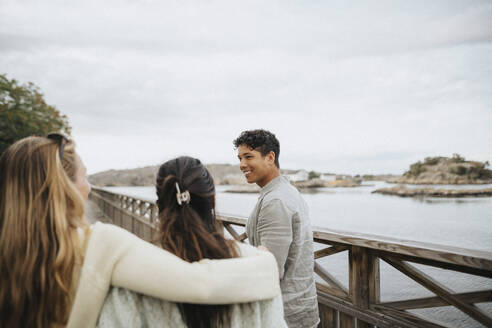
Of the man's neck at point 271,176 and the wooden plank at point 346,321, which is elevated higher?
the man's neck at point 271,176

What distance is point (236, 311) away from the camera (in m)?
1.10

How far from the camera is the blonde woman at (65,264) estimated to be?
36.0 inches

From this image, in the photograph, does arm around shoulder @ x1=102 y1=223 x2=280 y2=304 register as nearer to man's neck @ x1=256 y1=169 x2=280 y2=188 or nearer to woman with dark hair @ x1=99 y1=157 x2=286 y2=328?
woman with dark hair @ x1=99 y1=157 x2=286 y2=328

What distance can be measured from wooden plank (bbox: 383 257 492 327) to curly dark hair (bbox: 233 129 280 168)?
3.45 feet

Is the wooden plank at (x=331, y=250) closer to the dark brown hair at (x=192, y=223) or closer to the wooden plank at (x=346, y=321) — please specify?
the wooden plank at (x=346, y=321)

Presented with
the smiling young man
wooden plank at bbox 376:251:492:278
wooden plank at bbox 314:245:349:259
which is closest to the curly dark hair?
the smiling young man

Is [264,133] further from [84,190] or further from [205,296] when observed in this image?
[205,296]

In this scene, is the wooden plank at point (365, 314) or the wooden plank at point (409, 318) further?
the wooden plank at point (365, 314)

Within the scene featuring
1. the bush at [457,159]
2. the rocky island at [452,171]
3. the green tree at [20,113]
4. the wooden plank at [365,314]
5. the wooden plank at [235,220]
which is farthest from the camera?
the green tree at [20,113]

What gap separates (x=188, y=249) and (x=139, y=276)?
0.24 m

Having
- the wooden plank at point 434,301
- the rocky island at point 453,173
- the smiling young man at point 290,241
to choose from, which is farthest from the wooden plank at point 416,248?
the rocky island at point 453,173

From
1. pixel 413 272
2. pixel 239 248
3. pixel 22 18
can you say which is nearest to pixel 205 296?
pixel 239 248

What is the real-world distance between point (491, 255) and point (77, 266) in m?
1.79

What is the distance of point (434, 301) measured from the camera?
6.48 feet
